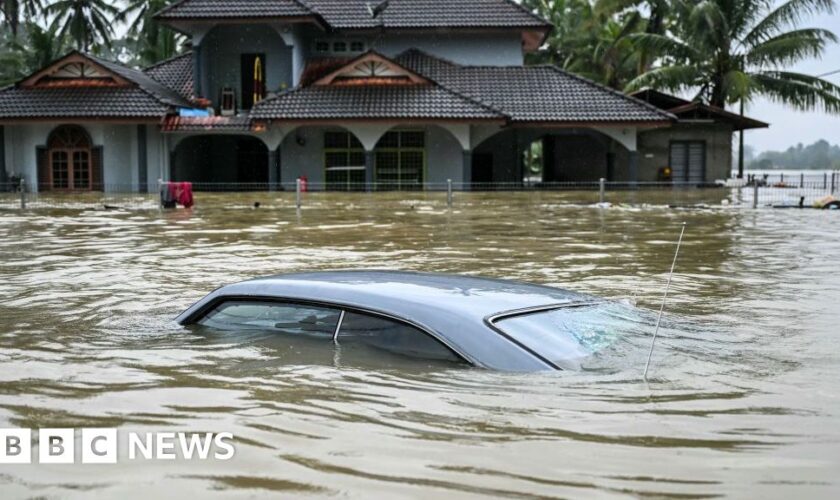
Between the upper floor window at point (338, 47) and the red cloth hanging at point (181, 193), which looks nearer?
the red cloth hanging at point (181, 193)

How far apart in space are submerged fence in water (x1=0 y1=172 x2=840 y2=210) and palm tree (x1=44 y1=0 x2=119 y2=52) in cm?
2026

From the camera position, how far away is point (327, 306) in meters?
5.79

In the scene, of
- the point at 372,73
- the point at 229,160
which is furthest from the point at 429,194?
the point at 229,160

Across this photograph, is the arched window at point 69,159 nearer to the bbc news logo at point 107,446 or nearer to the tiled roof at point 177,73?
the tiled roof at point 177,73

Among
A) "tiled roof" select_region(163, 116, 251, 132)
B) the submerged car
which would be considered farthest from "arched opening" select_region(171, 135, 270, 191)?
the submerged car

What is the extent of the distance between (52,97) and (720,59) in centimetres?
2701

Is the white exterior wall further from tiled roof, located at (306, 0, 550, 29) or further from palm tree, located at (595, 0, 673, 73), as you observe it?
palm tree, located at (595, 0, 673, 73)

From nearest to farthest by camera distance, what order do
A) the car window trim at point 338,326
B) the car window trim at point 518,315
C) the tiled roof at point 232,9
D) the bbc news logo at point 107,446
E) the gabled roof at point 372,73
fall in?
1. the bbc news logo at point 107,446
2. the car window trim at point 518,315
3. the car window trim at point 338,326
4. the gabled roof at point 372,73
5. the tiled roof at point 232,9

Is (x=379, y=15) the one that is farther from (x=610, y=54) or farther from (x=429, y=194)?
(x=610, y=54)

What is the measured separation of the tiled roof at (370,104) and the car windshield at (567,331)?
29.9 metres

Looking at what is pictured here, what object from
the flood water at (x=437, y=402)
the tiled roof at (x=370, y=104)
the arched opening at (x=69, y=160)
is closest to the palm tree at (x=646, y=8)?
the tiled roof at (x=370, y=104)

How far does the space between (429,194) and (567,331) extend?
28.9 metres

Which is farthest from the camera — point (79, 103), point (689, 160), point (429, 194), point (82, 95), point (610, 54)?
point (610, 54)

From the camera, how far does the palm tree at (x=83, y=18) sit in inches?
2181
